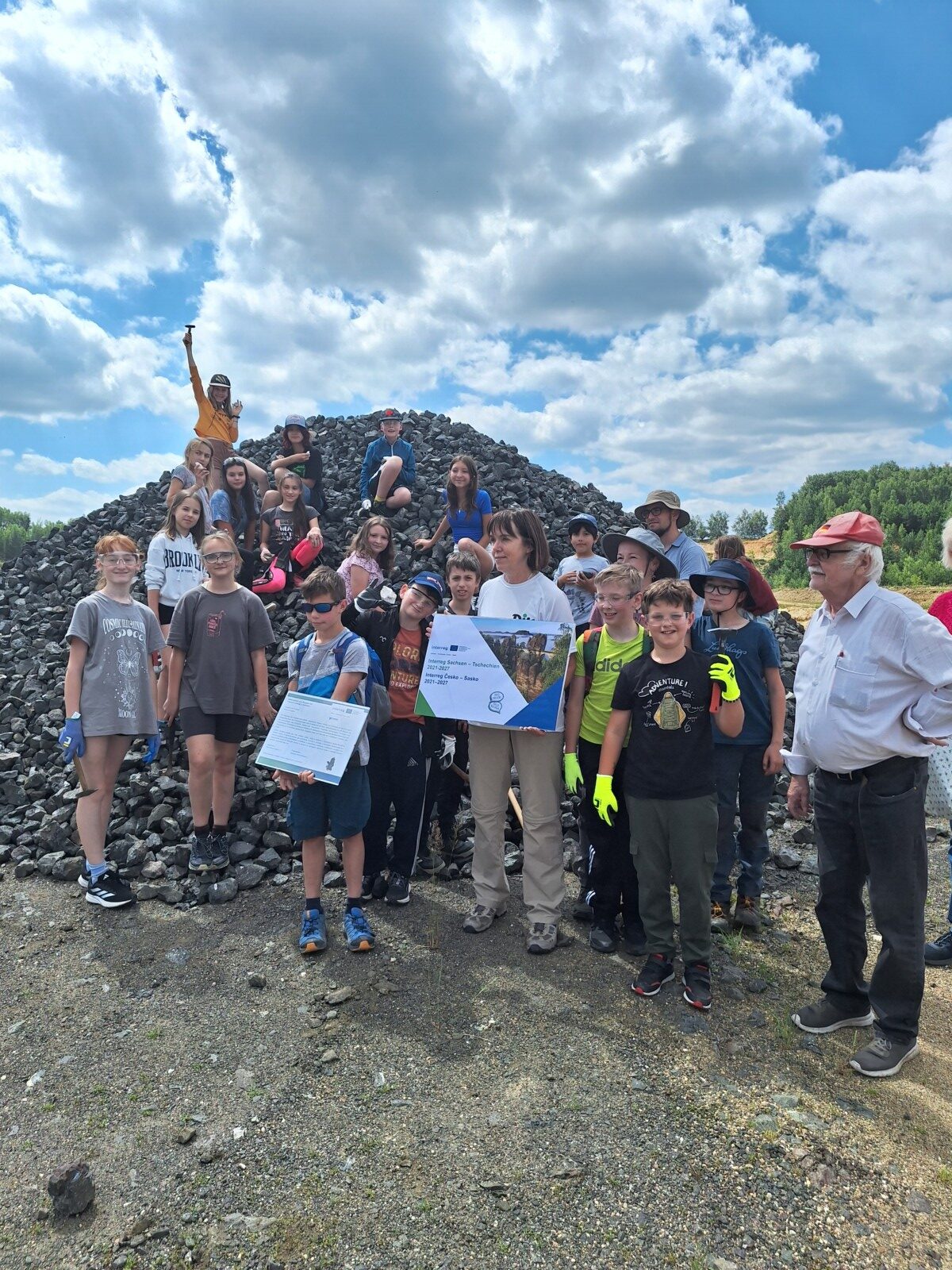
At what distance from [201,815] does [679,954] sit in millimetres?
3887

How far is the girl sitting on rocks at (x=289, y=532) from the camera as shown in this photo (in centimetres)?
952

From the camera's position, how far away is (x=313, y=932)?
493cm

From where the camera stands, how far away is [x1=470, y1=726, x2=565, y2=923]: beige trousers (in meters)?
4.78

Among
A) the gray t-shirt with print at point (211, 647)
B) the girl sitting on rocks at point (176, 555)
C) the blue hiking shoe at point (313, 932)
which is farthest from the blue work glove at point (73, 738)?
the blue hiking shoe at point (313, 932)

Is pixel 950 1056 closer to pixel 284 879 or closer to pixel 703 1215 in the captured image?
pixel 703 1215

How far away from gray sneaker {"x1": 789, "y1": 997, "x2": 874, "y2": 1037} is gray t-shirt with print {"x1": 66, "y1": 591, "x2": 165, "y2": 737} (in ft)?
16.3

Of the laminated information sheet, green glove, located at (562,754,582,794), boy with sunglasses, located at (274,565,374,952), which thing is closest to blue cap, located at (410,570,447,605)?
boy with sunglasses, located at (274,565,374,952)

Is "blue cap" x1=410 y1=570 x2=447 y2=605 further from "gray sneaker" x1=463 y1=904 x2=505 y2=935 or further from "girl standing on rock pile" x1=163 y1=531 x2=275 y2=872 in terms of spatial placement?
"gray sneaker" x1=463 y1=904 x2=505 y2=935

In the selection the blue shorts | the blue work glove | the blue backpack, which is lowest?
the blue shorts

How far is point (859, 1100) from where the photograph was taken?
3.61 meters

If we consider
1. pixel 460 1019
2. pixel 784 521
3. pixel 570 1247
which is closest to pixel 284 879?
pixel 460 1019

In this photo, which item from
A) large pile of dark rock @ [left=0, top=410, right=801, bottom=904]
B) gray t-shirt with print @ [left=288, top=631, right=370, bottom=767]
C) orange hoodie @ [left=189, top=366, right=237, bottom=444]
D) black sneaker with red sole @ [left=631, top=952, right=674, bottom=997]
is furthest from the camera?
orange hoodie @ [left=189, top=366, right=237, bottom=444]

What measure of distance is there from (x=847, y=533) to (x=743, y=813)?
2371 millimetres

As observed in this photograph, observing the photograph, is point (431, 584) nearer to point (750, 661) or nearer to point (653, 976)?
point (750, 661)
